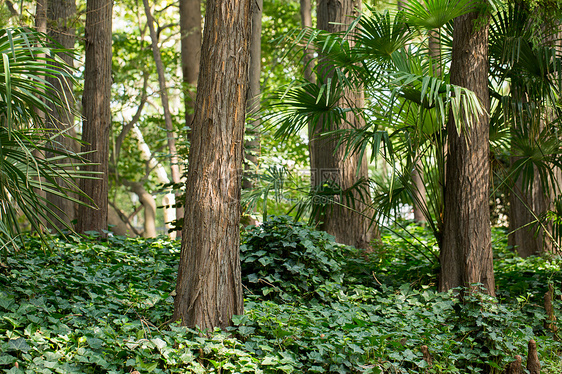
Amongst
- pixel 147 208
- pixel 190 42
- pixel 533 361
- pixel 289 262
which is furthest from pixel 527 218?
pixel 147 208

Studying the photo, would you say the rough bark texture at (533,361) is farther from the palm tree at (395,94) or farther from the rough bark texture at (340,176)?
the rough bark texture at (340,176)

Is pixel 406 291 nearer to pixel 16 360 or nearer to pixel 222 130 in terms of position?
pixel 222 130

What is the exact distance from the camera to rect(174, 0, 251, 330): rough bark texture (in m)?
3.43

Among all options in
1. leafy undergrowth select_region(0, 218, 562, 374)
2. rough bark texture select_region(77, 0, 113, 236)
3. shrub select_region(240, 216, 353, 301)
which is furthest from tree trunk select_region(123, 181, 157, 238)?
shrub select_region(240, 216, 353, 301)

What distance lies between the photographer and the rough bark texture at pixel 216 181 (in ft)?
11.2

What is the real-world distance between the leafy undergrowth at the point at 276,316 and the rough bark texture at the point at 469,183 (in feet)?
1.17

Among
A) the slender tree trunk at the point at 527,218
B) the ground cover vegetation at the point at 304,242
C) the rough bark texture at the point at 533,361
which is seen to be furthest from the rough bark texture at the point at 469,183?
the slender tree trunk at the point at 527,218

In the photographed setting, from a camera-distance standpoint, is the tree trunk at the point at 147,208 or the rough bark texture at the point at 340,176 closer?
the rough bark texture at the point at 340,176

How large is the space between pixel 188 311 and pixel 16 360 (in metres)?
1.09

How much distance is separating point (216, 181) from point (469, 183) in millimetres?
2630

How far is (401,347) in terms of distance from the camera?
3436mm

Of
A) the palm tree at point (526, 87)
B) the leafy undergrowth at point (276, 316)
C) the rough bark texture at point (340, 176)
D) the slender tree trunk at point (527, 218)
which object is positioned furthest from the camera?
the slender tree trunk at point (527, 218)

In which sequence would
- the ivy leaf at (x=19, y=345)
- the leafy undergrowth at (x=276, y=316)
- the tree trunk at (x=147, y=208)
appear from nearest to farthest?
the ivy leaf at (x=19, y=345), the leafy undergrowth at (x=276, y=316), the tree trunk at (x=147, y=208)

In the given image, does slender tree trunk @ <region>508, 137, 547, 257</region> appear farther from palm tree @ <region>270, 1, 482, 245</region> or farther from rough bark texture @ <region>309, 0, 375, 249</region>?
palm tree @ <region>270, 1, 482, 245</region>
